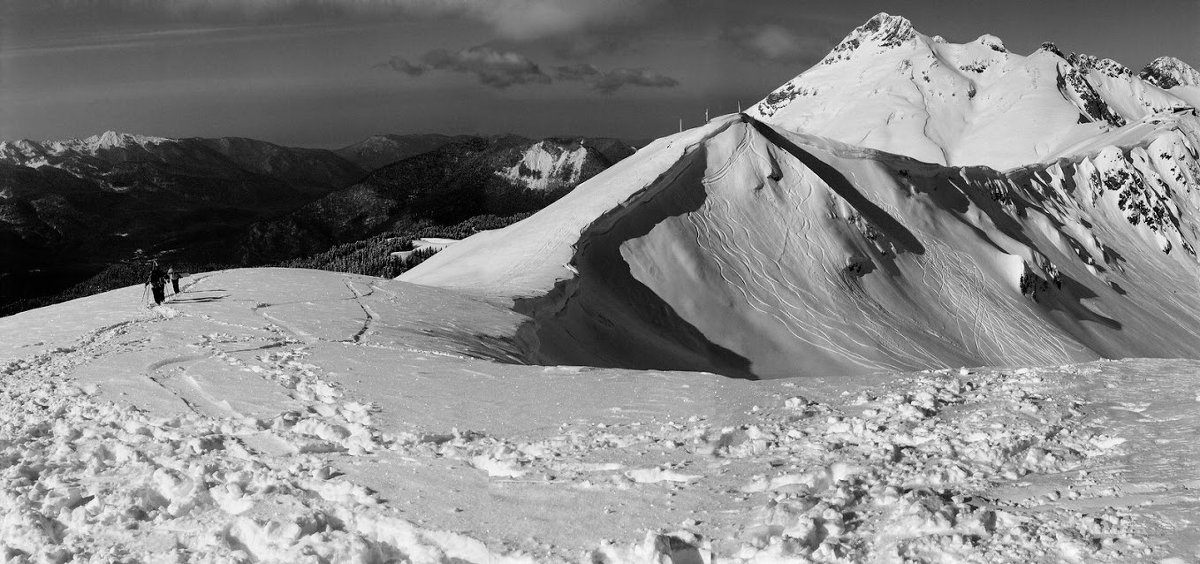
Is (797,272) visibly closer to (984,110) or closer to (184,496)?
(184,496)

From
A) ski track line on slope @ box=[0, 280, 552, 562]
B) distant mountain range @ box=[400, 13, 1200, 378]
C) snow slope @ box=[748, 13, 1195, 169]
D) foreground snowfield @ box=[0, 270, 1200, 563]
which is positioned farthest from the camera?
snow slope @ box=[748, 13, 1195, 169]

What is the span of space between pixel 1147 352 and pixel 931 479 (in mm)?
65004

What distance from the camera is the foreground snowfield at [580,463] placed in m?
8.62

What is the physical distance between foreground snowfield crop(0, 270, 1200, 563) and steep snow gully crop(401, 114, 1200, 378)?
1042 centimetres

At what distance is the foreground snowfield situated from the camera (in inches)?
339

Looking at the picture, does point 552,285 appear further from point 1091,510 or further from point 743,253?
point 1091,510

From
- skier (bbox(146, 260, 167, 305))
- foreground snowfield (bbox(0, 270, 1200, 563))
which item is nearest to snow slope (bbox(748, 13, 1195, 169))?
skier (bbox(146, 260, 167, 305))

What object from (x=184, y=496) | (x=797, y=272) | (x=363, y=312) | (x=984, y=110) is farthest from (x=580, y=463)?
(x=984, y=110)

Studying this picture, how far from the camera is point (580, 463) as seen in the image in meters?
11.2

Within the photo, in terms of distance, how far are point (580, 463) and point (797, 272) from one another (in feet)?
128

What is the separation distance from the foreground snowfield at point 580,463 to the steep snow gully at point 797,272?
1042 centimetres

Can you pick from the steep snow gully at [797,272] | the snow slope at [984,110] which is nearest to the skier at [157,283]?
→ the steep snow gully at [797,272]

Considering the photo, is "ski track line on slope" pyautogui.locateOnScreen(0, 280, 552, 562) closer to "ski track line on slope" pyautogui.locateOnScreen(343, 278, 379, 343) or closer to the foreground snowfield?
the foreground snowfield

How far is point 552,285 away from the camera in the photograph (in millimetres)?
34719
